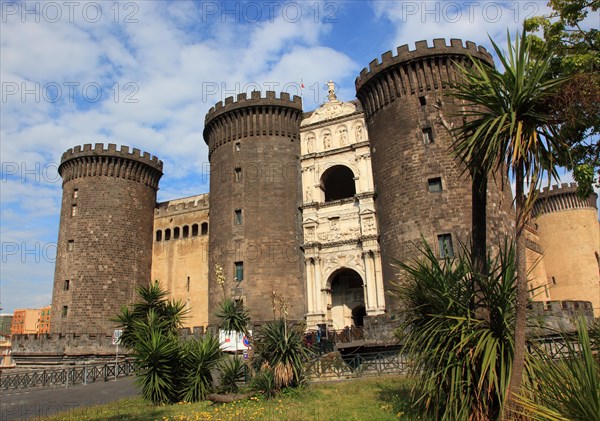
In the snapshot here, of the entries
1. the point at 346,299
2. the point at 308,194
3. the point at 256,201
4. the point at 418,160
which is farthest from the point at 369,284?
the point at 256,201

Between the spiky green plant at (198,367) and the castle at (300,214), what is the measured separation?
32.4ft

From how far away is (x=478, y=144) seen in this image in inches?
395

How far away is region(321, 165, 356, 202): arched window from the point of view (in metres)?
35.6

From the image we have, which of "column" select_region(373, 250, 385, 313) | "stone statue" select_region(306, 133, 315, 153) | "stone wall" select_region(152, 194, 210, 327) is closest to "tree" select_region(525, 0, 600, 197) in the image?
"column" select_region(373, 250, 385, 313)

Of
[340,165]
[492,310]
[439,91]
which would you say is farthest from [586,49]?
[340,165]

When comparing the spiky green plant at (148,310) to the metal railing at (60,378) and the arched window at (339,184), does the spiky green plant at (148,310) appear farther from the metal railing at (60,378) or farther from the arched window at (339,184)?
the arched window at (339,184)

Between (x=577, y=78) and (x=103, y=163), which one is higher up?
(x=103, y=163)

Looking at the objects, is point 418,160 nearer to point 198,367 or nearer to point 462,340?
point 198,367

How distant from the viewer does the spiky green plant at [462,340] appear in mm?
9055

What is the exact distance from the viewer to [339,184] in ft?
124

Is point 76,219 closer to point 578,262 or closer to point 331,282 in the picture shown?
point 331,282

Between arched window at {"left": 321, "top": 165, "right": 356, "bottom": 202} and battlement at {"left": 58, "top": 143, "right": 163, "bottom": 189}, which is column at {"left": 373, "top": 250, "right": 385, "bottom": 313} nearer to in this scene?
arched window at {"left": 321, "top": 165, "right": 356, "bottom": 202}

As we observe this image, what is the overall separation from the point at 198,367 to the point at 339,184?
24.8 meters

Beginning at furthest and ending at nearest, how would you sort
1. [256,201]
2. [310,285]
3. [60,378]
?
1. [256,201]
2. [310,285]
3. [60,378]
